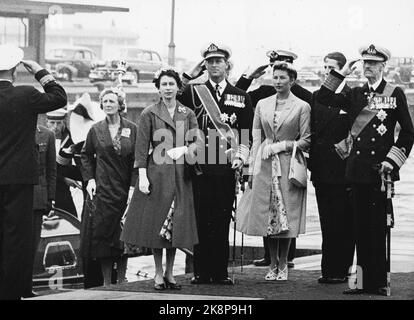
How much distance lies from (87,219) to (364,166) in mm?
2617

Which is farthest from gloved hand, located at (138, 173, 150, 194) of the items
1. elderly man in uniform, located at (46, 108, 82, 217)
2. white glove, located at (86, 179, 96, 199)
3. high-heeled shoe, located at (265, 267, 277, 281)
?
elderly man in uniform, located at (46, 108, 82, 217)

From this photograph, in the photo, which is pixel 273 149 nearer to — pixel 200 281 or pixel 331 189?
pixel 331 189

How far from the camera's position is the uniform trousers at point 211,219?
9.73 meters

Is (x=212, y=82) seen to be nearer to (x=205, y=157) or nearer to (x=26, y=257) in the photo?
(x=205, y=157)

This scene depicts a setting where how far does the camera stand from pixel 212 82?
990 centimetres

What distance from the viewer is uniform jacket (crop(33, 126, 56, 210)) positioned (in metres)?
9.74

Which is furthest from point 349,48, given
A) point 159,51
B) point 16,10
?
point 159,51

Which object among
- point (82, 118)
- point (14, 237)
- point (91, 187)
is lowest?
point (14, 237)

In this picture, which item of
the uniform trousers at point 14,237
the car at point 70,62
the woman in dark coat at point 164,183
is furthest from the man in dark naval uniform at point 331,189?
the car at point 70,62

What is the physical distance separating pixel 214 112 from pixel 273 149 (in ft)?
1.79

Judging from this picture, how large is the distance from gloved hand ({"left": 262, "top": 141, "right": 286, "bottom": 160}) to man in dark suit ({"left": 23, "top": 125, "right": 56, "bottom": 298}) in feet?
5.50

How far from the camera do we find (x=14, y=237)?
8.54 m

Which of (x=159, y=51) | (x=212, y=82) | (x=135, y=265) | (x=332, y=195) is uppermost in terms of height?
(x=159, y=51)

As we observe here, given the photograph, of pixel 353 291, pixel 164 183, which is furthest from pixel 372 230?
pixel 164 183
